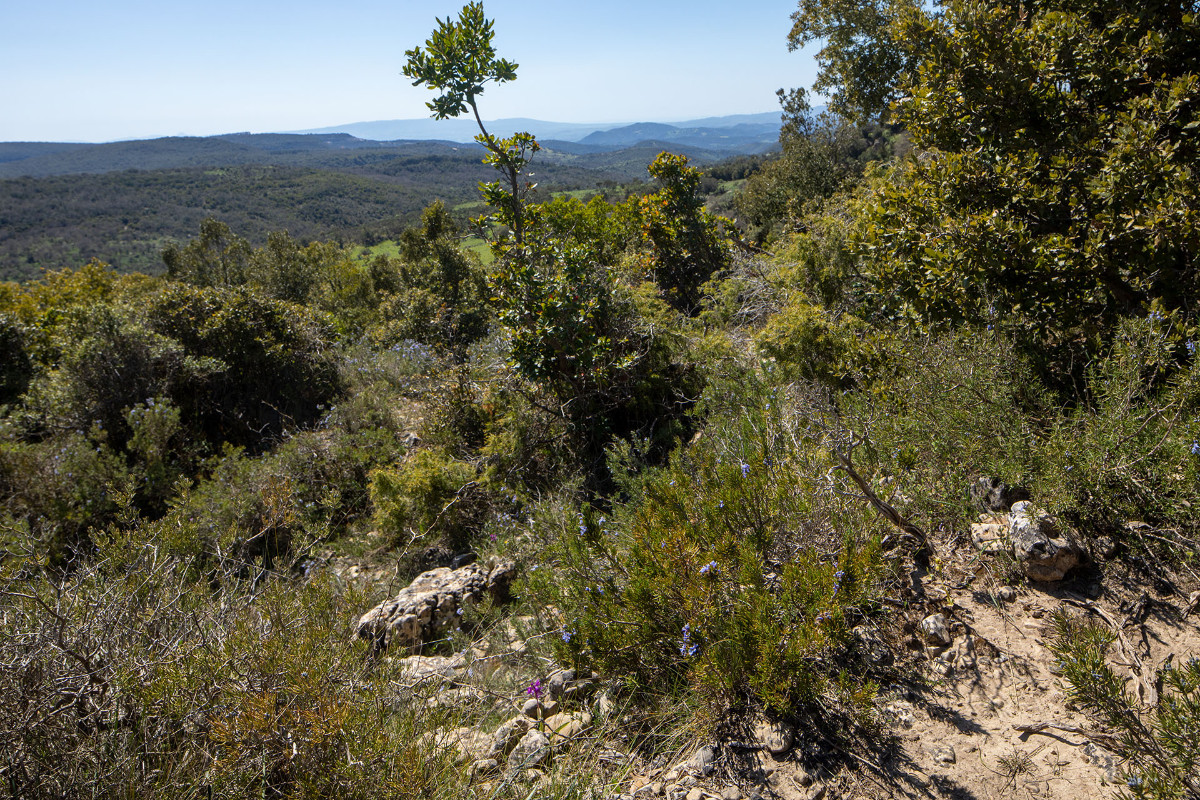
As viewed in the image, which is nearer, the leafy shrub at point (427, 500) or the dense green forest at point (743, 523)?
the dense green forest at point (743, 523)

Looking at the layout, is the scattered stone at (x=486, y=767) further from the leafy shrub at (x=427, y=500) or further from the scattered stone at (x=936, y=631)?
the leafy shrub at (x=427, y=500)

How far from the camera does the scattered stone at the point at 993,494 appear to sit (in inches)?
120

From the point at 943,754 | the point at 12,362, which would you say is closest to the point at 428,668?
the point at 943,754

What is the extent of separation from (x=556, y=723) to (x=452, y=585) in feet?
6.19

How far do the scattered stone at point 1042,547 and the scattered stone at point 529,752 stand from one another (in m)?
2.34

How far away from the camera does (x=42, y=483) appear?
6598 millimetres

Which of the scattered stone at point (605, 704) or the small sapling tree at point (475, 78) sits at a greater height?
the small sapling tree at point (475, 78)

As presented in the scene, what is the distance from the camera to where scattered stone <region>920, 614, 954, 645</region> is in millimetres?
2604

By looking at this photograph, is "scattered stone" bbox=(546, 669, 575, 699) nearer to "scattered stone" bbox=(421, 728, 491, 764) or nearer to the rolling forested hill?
"scattered stone" bbox=(421, 728, 491, 764)

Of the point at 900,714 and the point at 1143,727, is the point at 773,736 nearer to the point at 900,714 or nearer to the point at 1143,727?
the point at 900,714

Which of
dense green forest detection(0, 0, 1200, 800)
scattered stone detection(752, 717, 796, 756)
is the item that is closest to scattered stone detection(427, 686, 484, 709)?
dense green forest detection(0, 0, 1200, 800)

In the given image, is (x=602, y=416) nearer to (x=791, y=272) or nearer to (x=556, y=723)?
(x=791, y=272)

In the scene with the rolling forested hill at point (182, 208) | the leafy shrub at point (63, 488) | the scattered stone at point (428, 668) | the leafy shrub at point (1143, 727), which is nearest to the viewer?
the leafy shrub at point (1143, 727)

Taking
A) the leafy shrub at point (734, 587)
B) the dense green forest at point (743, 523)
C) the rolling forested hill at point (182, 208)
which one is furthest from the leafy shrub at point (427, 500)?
the rolling forested hill at point (182, 208)
